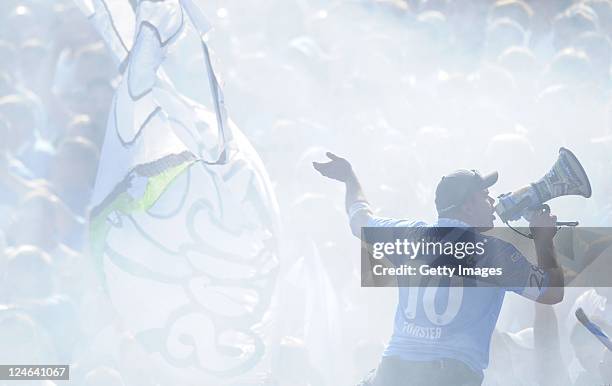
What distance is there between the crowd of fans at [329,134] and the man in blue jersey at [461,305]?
2.02 feet

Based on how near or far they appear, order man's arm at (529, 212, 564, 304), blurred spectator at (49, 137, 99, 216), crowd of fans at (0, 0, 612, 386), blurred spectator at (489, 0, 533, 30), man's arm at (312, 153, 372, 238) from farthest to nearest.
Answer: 1. blurred spectator at (489, 0, 533, 30)
2. blurred spectator at (49, 137, 99, 216)
3. crowd of fans at (0, 0, 612, 386)
4. man's arm at (312, 153, 372, 238)
5. man's arm at (529, 212, 564, 304)

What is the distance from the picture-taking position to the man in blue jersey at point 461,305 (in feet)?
A: 8.17

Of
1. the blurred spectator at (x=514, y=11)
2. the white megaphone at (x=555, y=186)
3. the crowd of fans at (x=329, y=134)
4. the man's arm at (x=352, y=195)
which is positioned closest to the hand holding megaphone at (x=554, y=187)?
the white megaphone at (x=555, y=186)

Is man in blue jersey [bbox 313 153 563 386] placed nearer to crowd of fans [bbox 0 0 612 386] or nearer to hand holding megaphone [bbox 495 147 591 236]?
hand holding megaphone [bbox 495 147 591 236]

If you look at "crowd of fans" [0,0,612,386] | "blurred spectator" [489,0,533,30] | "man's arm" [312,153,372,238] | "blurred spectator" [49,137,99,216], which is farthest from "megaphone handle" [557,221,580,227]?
"blurred spectator" [49,137,99,216]

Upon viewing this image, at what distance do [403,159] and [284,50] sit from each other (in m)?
0.77

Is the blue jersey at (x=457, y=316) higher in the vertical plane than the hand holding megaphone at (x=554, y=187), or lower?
lower

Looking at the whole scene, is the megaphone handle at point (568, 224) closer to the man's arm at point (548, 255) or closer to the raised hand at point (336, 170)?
the man's arm at point (548, 255)

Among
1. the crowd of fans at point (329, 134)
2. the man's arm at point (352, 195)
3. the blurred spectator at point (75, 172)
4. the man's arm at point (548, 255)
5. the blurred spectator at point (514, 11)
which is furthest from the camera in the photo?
the blurred spectator at point (514, 11)

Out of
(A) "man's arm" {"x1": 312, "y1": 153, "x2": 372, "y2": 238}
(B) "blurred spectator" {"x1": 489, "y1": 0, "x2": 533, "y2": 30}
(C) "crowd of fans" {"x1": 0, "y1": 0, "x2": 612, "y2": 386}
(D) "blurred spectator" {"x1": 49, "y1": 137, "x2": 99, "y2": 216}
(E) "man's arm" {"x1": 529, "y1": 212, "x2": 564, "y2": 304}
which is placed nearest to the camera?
(E) "man's arm" {"x1": 529, "y1": 212, "x2": 564, "y2": 304}

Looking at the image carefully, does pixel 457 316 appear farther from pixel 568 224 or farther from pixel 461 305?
pixel 568 224

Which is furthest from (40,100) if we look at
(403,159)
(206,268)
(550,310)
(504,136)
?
(550,310)

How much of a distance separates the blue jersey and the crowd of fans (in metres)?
0.61

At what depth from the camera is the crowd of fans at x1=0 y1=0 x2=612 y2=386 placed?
331cm
